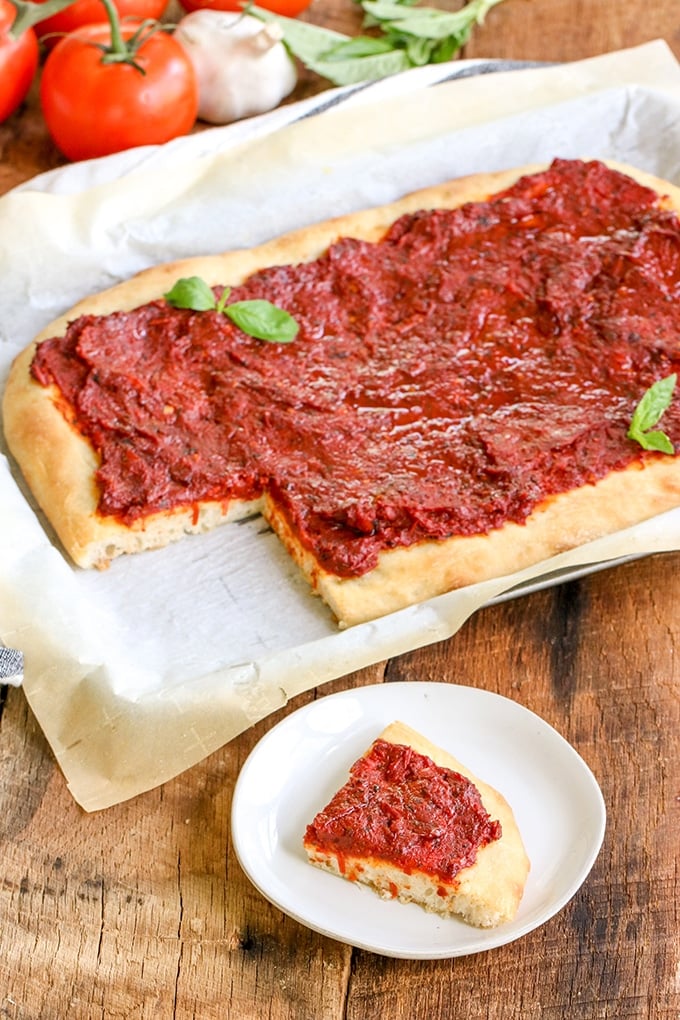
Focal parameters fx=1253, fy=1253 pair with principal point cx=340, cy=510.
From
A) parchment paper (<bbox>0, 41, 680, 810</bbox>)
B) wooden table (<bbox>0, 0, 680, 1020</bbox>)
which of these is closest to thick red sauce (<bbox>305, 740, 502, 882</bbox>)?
wooden table (<bbox>0, 0, 680, 1020</bbox>)

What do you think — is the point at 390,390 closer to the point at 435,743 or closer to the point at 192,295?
the point at 192,295

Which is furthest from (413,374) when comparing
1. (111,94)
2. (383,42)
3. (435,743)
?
(383,42)

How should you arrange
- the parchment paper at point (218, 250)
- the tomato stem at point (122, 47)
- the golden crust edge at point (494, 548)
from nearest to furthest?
the parchment paper at point (218, 250), the golden crust edge at point (494, 548), the tomato stem at point (122, 47)

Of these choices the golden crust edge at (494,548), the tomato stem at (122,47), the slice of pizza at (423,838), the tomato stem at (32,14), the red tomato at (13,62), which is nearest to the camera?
the slice of pizza at (423,838)

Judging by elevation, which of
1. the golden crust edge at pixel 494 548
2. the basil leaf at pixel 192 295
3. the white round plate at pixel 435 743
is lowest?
the white round plate at pixel 435 743

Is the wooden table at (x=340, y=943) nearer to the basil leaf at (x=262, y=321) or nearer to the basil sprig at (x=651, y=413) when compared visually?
the basil sprig at (x=651, y=413)

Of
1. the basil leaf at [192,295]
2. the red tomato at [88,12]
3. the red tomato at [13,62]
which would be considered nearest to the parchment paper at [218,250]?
the basil leaf at [192,295]
